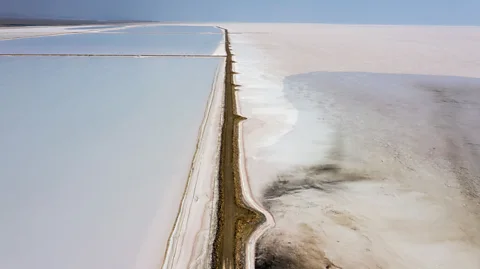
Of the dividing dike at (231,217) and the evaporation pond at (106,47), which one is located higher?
the dividing dike at (231,217)

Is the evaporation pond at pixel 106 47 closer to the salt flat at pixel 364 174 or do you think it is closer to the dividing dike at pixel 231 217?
the salt flat at pixel 364 174

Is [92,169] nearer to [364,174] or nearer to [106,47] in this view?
[364,174]

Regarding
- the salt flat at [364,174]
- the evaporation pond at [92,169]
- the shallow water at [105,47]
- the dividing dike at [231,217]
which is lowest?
the shallow water at [105,47]

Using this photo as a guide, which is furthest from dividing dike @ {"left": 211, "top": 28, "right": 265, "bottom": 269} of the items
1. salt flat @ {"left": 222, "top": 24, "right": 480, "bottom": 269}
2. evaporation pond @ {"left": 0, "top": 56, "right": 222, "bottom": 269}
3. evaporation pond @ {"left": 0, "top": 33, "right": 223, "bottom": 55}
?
evaporation pond @ {"left": 0, "top": 33, "right": 223, "bottom": 55}

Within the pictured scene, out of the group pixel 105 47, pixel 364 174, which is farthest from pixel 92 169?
pixel 105 47

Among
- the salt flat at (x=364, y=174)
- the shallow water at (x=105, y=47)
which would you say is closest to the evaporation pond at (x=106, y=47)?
the shallow water at (x=105, y=47)

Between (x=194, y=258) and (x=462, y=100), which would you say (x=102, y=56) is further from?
(x=194, y=258)

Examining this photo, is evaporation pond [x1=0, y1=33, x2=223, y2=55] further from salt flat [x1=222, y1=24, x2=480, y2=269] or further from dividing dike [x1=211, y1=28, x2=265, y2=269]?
dividing dike [x1=211, y1=28, x2=265, y2=269]
